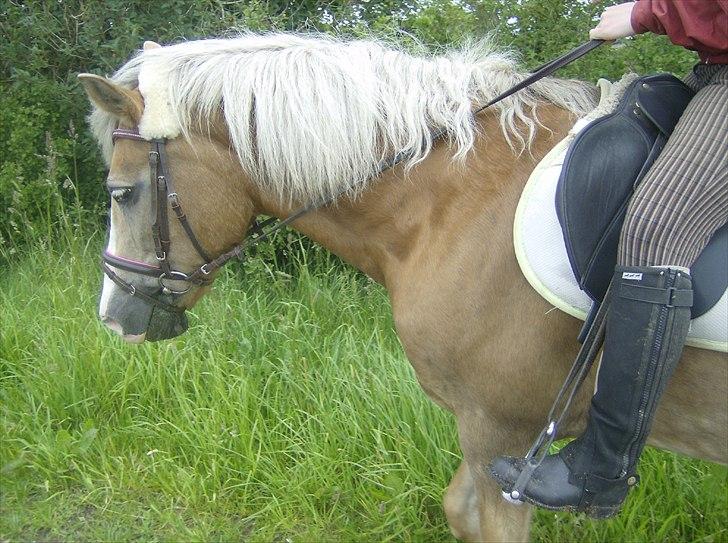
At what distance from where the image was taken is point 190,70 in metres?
2.12

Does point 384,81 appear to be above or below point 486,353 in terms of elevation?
above

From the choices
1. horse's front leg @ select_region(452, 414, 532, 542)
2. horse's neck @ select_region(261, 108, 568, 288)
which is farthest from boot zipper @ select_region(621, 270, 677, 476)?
horse's neck @ select_region(261, 108, 568, 288)

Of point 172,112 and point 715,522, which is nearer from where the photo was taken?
point 172,112

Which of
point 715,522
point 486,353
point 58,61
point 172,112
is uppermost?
point 172,112

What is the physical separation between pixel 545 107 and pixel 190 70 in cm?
112

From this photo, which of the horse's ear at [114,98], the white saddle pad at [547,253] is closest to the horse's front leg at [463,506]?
the white saddle pad at [547,253]

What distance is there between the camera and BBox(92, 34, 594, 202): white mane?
79.7 inches

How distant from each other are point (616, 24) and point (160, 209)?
1.44 meters

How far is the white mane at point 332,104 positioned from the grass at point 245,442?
1429mm

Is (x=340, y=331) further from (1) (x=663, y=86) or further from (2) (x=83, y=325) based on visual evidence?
(1) (x=663, y=86)

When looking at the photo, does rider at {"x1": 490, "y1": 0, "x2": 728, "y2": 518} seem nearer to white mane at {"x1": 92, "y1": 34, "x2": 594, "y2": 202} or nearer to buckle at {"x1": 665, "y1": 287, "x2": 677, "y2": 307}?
buckle at {"x1": 665, "y1": 287, "x2": 677, "y2": 307}

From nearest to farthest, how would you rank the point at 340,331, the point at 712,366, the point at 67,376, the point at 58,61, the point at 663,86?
the point at 712,366, the point at 663,86, the point at 67,376, the point at 340,331, the point at 58,61

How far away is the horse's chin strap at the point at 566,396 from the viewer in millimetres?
A: 1751

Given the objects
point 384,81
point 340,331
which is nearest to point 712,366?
point 384,81
